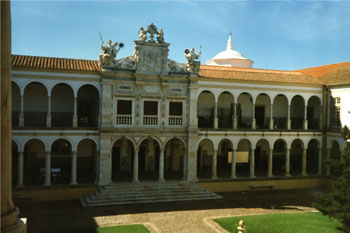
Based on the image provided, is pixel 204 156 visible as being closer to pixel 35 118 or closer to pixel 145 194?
pixel 145 194

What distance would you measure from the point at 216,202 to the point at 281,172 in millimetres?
8536

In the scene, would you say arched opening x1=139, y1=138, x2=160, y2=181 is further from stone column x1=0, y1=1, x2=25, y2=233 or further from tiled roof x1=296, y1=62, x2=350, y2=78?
stone column x1=0, y1=1, x2=25, y2=233

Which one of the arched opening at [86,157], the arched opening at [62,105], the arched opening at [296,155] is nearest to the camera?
the arched opening at [62,105]

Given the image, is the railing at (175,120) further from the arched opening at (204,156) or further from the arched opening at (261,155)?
the arched opening at (261,155)

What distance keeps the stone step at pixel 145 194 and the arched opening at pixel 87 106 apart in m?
5.35

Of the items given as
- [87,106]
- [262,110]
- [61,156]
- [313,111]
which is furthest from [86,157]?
[313,111]

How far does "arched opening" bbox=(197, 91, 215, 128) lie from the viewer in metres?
26.3

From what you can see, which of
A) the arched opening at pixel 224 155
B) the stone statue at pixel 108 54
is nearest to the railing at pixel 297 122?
the arched opening at pixel 224 155

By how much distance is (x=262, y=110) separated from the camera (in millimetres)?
27812

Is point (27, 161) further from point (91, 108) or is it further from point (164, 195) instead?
point (164, 195)

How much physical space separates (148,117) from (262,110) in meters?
10.2

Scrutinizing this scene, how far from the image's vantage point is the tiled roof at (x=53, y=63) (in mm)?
20516

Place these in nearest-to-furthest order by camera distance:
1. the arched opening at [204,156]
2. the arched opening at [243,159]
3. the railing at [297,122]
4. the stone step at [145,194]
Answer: the stone step at [145,194] → the arched opening at [243,159] → the arched opening at [204,156] → the railing at [297,122]

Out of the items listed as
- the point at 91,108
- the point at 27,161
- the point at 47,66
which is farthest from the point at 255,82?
the point at 27,161
